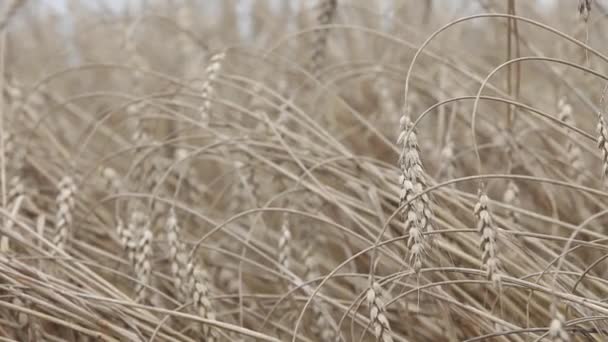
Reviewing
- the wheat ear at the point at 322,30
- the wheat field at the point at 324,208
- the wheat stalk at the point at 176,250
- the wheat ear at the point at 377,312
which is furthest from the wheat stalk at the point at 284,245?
the wheat ear at the point at 322,30

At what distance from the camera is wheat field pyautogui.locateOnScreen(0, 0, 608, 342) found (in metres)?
1.05

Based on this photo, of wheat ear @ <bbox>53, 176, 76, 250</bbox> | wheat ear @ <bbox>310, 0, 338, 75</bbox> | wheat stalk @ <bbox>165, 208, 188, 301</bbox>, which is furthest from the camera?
wheat ear @ <bbox>310, 0, 338, 75</bbox>

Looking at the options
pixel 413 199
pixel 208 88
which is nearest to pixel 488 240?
pixel 413 199

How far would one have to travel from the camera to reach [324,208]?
4.98ft

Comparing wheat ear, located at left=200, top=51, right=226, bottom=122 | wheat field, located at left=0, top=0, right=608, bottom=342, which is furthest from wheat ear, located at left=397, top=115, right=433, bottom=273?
wheat ear, located at left=200, top=51, right=226, bottom=122

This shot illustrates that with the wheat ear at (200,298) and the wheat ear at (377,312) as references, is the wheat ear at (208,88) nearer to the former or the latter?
the wheat ear at (200,298)

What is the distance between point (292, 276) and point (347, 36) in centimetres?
123

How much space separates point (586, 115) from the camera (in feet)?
6.07

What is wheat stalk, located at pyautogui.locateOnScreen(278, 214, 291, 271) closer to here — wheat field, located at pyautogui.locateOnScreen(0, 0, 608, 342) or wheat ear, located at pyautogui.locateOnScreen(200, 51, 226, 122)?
wheat field, located at pyautogui.locateOnScreen(0, 0, 608, 342)

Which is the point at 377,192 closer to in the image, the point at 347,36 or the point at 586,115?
the point at 586,115

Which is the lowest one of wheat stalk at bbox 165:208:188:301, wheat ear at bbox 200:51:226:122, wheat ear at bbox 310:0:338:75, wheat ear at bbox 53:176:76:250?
wheat stalk at bbox 165:208:188:301

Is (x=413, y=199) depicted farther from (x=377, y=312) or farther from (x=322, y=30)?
(x=322, y=30)

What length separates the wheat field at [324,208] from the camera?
1052 millimetres

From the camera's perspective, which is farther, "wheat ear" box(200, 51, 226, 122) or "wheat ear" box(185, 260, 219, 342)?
"wheat ear" box(200, 51, 226, 122)
